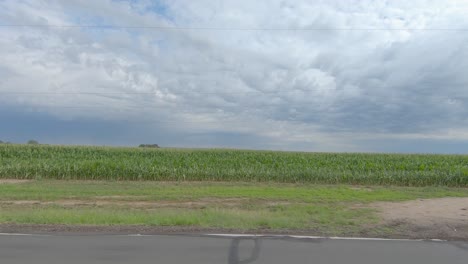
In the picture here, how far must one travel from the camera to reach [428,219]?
1091 centimetres

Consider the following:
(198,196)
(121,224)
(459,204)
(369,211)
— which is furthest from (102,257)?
(459,204)

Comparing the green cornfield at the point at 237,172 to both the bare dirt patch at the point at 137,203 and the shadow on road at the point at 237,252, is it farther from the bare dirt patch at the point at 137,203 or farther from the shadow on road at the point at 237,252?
the shadow on road at the point at 237,252

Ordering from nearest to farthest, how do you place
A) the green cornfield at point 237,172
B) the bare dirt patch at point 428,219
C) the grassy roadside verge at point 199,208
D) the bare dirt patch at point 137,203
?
the bare dirt patch at point 428,219 < the grassy roadside verge at point 199,208 < the bare dirt patch at point 137,203 < the green cornfield at point 237,172

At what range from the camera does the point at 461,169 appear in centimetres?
2580

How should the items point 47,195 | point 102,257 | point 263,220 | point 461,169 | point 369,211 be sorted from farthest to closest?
point 461,169
point 47,195
point 369,211
point 263,220
point 102,257

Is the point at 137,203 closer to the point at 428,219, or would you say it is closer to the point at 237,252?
the point at 237,252

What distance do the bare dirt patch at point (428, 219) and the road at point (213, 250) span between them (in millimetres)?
928

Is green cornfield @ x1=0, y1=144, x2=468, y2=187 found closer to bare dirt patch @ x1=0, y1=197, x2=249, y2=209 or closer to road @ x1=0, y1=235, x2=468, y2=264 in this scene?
bare dirt patch @ x1=0, y1=197, x2=249, y2=209

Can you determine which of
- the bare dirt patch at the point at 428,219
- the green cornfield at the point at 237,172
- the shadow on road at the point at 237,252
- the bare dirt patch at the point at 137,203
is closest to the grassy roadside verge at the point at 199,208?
the bare dirt patch at the point at 137,203

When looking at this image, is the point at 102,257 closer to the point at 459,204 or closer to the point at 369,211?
the point at 369,211

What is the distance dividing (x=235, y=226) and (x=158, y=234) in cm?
175

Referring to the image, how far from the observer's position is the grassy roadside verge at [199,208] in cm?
994

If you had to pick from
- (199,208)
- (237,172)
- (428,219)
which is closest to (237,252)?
(428,219)

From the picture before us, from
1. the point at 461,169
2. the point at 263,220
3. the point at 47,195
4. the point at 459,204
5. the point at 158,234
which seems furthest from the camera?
the point at 461,169
